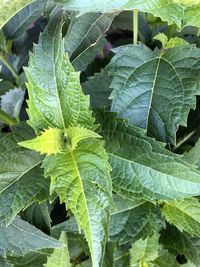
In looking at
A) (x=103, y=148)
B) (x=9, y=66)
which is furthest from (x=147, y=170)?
(x=9, y=66)

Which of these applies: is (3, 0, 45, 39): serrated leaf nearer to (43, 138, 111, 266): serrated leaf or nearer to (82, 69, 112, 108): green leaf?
(82, 69, 112, 108): green leaf

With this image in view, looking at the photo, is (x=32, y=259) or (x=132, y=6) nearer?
(x=132, y=6)

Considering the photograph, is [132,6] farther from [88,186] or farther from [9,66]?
[9,66]

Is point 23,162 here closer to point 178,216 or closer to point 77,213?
point 77,213

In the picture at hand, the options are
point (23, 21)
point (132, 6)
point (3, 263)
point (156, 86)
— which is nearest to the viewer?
point (132, 6)

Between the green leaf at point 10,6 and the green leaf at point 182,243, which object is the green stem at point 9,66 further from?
Answer: the green leaf at point 182,243

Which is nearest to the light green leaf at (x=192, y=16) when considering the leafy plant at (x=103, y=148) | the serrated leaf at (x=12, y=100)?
the leafy plant at (x=103, y=148)

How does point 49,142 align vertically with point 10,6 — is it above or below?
below
